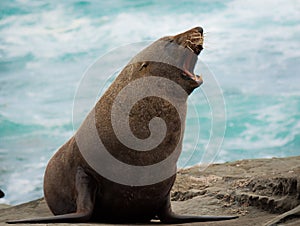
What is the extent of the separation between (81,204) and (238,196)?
195cm

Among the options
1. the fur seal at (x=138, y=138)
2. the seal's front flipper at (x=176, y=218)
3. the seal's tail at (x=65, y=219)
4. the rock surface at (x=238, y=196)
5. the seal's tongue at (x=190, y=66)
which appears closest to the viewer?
the seal's tail at (x=65, y=219)

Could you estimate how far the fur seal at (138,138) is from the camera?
508 centimetres

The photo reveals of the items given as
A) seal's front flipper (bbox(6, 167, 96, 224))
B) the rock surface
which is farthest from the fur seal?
the rock surface

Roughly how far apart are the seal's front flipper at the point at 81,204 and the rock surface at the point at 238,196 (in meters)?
0.53

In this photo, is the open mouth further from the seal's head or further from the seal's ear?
the seal's ear

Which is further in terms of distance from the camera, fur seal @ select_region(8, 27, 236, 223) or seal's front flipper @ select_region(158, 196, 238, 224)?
seal's front flipper @ select_region(158, 196, 238, 224)

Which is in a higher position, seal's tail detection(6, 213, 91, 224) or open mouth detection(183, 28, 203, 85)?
open mouth detection(183, 28, 203, 85)

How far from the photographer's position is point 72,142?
18.2ft

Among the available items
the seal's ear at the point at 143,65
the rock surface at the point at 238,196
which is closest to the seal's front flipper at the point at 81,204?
the rock surface at the point at 238,196

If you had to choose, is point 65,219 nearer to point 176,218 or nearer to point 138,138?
point 138,138

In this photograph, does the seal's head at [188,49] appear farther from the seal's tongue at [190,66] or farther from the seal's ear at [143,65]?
the seal's ear at [143,65]

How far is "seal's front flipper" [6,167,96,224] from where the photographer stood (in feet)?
15.9

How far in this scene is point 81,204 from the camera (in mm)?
5059

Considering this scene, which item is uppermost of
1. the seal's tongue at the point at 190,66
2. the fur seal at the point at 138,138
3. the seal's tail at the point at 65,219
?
the seal's tongue at the point at 190,66
